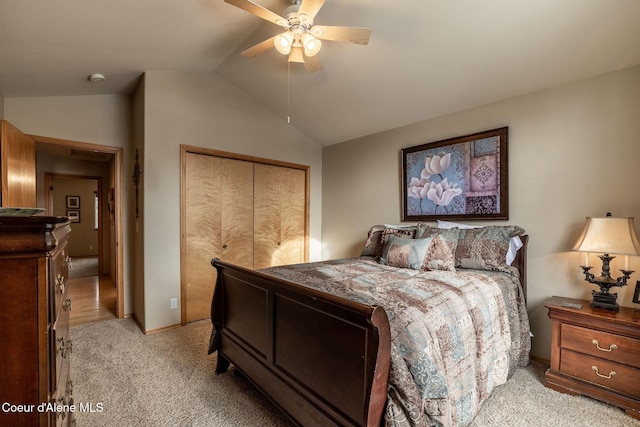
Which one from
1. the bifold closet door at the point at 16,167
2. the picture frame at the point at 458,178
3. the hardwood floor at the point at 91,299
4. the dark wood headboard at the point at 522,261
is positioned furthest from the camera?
the hardwood floor at the point at 91,299

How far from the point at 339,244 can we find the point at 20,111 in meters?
4.02

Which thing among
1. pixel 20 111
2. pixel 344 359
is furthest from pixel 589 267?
pixel 20 111

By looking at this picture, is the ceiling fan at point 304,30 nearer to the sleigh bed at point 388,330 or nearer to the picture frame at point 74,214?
the sleigh bed at point 388,330

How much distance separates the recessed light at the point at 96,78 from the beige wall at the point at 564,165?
3625 mm

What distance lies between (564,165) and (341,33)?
85.3 inches

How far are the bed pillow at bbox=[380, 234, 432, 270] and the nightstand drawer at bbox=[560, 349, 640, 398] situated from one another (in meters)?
1.19

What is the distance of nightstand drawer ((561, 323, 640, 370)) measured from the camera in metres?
1.89

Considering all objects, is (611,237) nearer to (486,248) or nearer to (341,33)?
(486,248)

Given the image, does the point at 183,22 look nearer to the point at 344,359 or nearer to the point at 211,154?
the point at 211,154

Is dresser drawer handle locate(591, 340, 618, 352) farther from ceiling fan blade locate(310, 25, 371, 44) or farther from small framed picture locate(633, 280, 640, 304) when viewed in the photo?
ceiling fan blade locate(310, 25, 371, 44)

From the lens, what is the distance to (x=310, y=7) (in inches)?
Result: 73.2

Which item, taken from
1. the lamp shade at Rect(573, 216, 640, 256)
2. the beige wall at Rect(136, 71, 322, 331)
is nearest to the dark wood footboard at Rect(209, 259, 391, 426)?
the beige wall at Rect(136, 71, 322, 331)

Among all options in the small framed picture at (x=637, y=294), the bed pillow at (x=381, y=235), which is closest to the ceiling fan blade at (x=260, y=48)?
the bed pillow at (x=381, y=235)

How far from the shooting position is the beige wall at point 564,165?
2232mm
